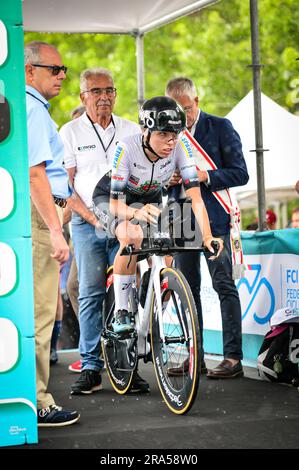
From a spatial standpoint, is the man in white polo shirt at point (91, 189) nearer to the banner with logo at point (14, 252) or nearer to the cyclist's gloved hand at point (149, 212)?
the cyclist's gloved hand at point (149, 212)

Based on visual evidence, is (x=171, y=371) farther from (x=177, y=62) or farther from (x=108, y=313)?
(x=177, y=62)

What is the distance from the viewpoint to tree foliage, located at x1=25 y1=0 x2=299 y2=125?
27.2 meters

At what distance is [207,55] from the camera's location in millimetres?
29656

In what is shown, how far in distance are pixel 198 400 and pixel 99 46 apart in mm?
28455

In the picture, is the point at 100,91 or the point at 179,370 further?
the point at 100,91

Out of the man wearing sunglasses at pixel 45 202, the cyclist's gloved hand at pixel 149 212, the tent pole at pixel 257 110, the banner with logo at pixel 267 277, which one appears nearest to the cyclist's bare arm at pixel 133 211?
the cyclist's gloved hand at pixel 149 212

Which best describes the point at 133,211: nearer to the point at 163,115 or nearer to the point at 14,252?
the point at 163,115

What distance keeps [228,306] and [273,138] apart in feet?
19.0

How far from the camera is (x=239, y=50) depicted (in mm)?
29391

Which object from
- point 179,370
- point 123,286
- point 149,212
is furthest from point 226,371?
point 149,212

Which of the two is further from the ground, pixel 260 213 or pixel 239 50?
pixel 239 50

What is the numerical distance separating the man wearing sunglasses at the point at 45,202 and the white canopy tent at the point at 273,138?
16.9 feet

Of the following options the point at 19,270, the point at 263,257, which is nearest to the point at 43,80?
the point at 19,270
